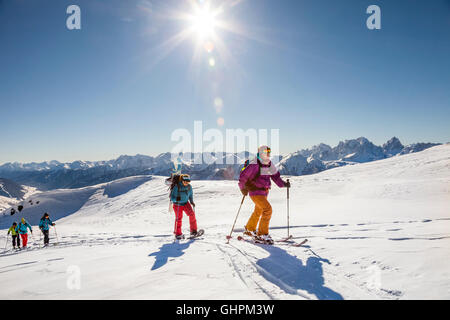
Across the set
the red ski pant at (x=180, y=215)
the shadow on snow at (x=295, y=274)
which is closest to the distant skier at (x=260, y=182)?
the shadow on snow at (x=295, y=274)

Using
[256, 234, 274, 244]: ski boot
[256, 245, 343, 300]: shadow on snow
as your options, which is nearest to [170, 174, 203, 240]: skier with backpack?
[256, 234, 274, 244]: ski boot

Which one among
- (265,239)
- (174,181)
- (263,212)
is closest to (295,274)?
(265,239)

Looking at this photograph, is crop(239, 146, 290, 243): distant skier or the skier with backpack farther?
the skier with backpack

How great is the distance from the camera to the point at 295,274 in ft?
12.8

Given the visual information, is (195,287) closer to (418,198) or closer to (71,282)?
(71,282)

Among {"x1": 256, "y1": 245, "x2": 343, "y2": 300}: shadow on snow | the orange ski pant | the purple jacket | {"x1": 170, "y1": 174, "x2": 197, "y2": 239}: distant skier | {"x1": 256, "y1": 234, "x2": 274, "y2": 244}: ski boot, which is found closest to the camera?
{"x1": 256, "y1": 245, "x2": 343, "y2": 300}: shadow on snow

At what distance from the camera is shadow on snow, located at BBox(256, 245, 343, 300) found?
10.6ft

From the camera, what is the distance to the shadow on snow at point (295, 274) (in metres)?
3.23

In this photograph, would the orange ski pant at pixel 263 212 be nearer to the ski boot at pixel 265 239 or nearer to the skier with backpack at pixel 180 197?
the ski boot at pixel 265 239

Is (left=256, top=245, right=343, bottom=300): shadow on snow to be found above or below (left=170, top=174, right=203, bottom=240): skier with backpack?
below

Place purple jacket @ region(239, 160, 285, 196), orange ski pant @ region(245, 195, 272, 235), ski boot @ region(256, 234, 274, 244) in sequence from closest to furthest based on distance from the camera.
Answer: ski boot @ region(256, 234, 274, 244)
orange ski pant @ region(245, 195, 272, 235)
purple jacket @ region(239, 160, 285, 196)

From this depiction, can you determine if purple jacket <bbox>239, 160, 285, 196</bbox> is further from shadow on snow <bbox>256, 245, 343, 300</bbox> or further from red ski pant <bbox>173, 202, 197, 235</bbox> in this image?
red ski pant <bbox>173, 202, 197, 235</bbox>
